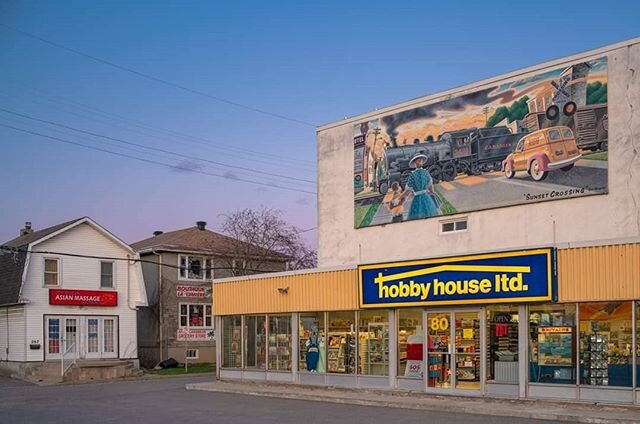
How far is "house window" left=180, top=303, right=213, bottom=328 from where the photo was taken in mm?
47188

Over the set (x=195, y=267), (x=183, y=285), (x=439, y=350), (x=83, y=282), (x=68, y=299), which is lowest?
(x=439, y=350)

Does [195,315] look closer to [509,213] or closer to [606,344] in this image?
[509,213]

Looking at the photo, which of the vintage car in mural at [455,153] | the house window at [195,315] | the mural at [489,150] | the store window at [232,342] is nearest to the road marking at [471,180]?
the mural at [489,150]

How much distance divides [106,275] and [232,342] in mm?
13685

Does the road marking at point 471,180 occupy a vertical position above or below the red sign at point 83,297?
above

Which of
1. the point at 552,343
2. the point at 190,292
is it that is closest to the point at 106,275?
the point at 190,292

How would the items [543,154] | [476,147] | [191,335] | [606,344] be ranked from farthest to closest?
[191,335] → [476,147] → [543,154] → [606,344]

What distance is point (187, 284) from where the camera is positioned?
47.3 m

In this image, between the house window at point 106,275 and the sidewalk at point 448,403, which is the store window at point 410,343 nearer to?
the sidewalk at point 448,403

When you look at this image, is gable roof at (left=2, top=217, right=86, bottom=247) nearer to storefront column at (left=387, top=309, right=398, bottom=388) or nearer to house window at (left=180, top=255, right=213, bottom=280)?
house window at (left=180, top=255, right=213, bottom=280)

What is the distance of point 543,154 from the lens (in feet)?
76.9

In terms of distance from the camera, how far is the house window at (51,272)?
39.6 metres

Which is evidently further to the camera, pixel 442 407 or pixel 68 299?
pixel 68 299

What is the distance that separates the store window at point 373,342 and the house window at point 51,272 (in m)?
20.1
